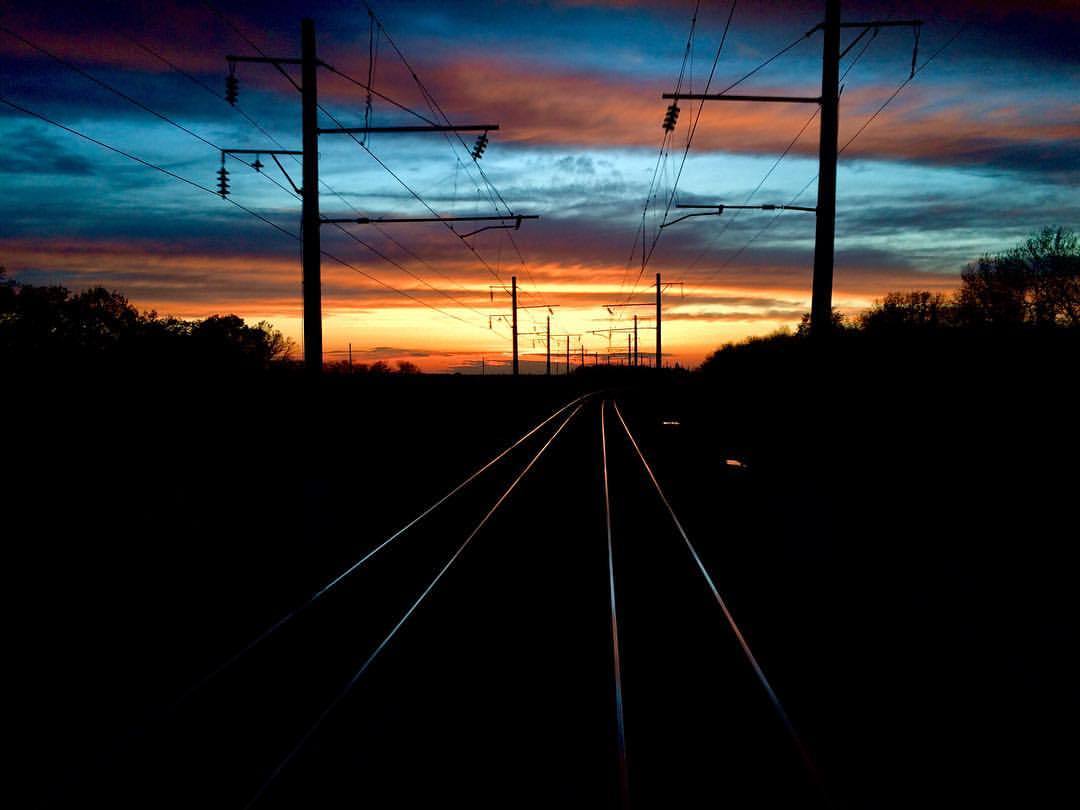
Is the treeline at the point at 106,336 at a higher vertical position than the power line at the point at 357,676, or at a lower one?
higher

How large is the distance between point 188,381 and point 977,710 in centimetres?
1898

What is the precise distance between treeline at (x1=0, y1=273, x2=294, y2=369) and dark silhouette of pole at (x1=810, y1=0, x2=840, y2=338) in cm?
1534

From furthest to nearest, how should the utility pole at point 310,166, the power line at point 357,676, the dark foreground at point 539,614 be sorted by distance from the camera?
the utility pole at point 310,166 → the dark foreground at point 539,614 → the power line at point 357,676

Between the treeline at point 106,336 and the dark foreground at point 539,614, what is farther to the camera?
the treeline at point 106,336

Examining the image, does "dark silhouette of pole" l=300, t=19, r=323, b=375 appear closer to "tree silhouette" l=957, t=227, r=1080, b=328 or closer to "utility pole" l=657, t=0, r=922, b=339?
"utility pole" l=657, t=0, r=922, b=339

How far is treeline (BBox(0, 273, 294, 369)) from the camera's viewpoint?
19.3 metres

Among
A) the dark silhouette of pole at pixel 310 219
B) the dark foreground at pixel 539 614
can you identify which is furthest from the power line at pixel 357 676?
the dark silhouette of pole at pixel 310 219

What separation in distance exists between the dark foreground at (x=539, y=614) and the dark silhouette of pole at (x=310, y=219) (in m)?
0.96

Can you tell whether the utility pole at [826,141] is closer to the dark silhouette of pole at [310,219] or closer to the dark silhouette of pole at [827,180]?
the dark silhouette of pole at [827,180]

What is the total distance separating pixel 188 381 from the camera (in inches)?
816

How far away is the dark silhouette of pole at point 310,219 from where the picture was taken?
16.8m

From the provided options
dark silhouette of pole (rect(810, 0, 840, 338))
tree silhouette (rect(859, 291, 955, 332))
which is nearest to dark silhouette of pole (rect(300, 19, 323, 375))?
dark silhouette of pole (rect(810, 0, 840, 338))

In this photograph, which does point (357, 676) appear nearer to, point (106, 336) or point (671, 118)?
point (671, 118)

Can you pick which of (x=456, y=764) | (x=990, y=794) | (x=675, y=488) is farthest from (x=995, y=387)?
(x=456, y=764)
